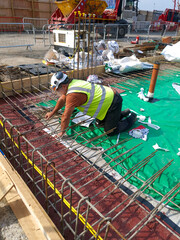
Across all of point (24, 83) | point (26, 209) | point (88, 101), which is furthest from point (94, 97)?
point (24, 83)

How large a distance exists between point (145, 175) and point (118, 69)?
17.9 ft

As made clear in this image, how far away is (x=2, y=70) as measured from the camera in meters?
5.71

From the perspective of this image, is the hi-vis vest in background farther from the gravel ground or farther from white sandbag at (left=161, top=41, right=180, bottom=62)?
white sandbag at (left=161, top=41, right=180, bottom=62)

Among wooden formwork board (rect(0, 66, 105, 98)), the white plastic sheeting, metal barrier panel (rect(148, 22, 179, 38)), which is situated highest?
metal barrier panel (rect(148, 22, 179, 38))

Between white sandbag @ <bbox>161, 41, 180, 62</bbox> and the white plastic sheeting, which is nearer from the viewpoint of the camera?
the white plastic sheeting

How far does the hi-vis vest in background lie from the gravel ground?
6.82ft

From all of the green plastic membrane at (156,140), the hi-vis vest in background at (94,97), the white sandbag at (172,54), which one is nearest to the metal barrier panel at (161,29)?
the white sandbag at (172,54)

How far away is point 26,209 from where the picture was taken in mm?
2574

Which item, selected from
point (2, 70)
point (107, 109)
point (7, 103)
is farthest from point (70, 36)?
point (107, 109)

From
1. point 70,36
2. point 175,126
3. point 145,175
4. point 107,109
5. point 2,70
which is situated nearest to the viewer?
point 145,175

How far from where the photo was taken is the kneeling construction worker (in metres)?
3.31

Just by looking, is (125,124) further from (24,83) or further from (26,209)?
(24,83)

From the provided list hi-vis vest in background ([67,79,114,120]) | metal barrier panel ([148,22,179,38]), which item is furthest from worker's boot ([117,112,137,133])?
metal barrier panel ([148,22,179,38])

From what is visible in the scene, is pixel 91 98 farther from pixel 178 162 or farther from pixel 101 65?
pixel 101 65
